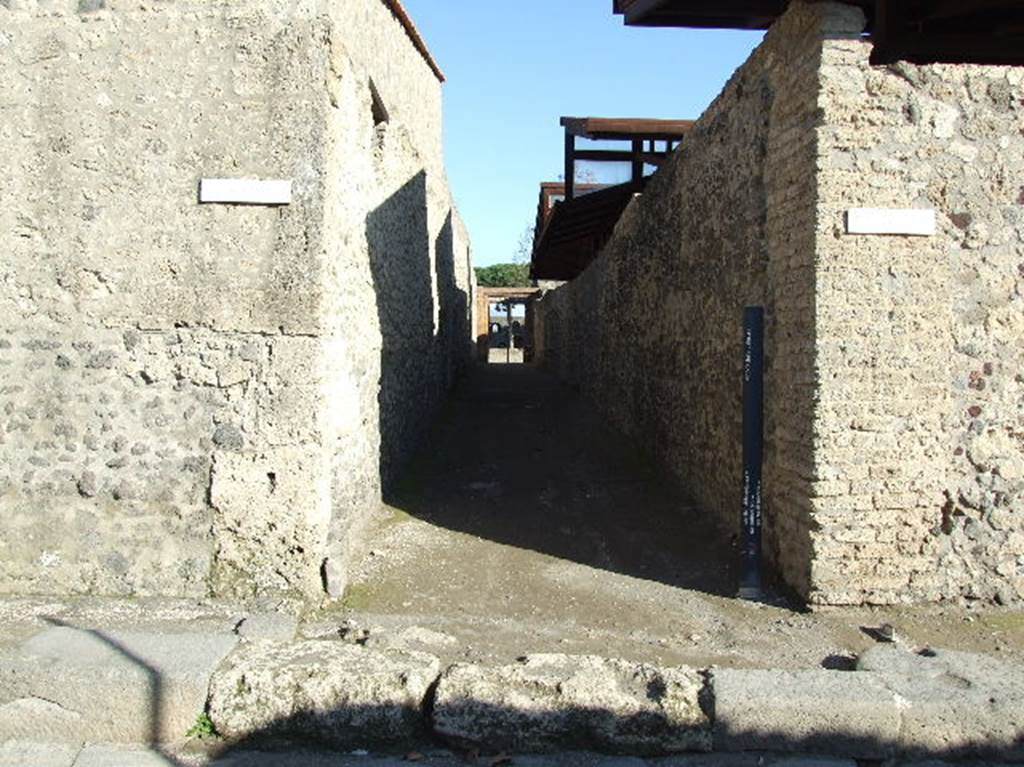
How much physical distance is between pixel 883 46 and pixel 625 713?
9.61ft

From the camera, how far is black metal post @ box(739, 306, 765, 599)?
5445 mm

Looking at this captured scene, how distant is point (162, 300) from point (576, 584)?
2.98 m

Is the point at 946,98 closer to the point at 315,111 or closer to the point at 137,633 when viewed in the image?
the point at 315,111

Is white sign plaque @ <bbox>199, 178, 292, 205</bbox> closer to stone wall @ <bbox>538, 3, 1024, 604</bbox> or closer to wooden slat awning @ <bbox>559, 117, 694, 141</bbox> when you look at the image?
stone wall @ <bbox>538, 3, 1024, 604</bbox>

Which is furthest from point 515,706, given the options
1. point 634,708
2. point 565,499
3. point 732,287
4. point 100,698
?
point 565,499

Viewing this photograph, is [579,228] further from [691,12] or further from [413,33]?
[691,12]

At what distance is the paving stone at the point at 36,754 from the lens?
11.4ft

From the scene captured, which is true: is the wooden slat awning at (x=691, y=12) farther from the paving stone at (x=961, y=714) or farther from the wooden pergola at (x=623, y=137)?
the wooden pergola at (x=623, y=137)

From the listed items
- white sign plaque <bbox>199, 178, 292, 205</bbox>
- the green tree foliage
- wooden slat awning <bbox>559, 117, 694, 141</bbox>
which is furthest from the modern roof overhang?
the green tree foliage

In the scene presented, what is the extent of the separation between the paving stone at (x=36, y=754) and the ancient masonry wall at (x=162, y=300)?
144 cm

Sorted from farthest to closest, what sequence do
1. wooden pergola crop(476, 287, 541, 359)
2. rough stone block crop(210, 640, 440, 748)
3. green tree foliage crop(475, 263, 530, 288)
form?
green tree foliage crop(475, 263, 530, 288), wooden pergola crop(476, 287, 541, 359), rough stone block crop(210, 640, 440, 748)

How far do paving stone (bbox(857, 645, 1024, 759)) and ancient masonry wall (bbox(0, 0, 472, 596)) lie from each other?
3044 millimetres

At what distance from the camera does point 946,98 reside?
5.17 m

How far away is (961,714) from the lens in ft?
12.1
